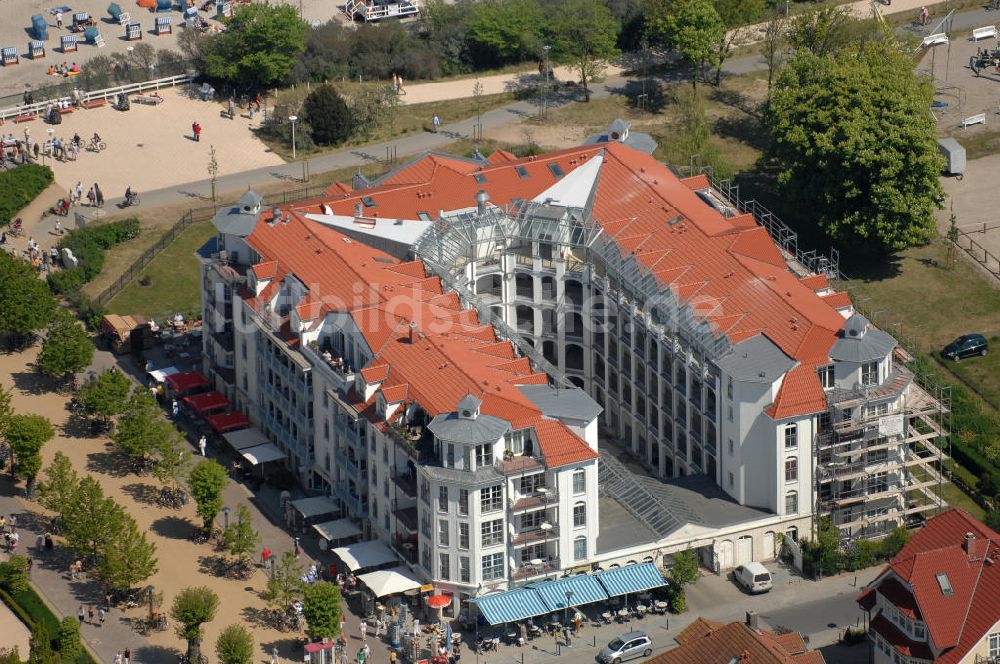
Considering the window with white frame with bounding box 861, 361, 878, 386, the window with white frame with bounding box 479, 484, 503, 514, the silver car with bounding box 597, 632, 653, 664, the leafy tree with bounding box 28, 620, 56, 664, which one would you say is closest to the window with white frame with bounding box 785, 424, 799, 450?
the window with white frame with bounding box 861, 361, 878, 386

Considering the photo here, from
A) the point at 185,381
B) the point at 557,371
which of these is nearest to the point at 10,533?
the point at 185,381

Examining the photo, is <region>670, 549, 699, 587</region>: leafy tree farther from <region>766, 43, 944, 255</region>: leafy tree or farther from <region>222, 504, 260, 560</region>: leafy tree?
<region>766, 43, 944, 255</region>: leafy tree

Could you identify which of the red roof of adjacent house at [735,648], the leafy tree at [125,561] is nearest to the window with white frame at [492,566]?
the red roof of adjacent house at [735,648]

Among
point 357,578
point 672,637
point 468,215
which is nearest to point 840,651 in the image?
point 672,637

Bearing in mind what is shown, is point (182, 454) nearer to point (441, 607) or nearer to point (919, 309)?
point (441, 607)

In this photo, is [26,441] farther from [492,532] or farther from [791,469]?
[791,469]
